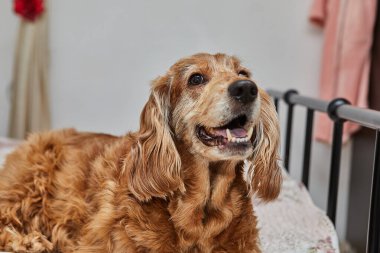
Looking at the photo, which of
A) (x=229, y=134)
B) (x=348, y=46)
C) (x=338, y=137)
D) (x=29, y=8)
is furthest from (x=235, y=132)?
(x=29, y=8)

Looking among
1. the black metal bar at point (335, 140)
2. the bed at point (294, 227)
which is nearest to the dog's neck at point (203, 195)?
the bed at point (294, 227)

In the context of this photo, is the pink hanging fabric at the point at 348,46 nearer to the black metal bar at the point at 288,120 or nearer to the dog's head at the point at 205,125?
the black metal bar at the point at 288,120

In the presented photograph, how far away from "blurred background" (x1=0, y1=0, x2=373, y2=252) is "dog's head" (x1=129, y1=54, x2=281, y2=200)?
1701 mm

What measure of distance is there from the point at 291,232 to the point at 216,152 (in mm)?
624

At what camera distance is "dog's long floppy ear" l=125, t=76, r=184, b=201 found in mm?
1269

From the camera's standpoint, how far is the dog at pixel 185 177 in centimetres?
127

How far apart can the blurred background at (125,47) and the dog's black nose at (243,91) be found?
1.90 meters

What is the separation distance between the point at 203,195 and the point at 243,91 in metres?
0.32

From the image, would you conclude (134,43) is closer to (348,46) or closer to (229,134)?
(348,46)

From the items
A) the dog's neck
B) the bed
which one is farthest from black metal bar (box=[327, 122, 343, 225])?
the dog's neck

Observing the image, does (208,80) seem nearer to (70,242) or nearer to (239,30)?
(70,242)

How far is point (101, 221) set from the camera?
4.42 feet

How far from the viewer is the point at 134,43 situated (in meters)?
3.09

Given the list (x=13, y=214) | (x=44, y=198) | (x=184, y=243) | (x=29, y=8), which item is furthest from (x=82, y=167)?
Result: (x=29, y=8)
